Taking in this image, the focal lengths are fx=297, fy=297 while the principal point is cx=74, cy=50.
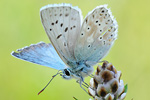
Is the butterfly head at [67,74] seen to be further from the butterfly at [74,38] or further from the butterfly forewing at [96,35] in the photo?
the butterfly forewing at [96,35]

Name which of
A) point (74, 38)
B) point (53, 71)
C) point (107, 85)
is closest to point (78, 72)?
point (74, 38)

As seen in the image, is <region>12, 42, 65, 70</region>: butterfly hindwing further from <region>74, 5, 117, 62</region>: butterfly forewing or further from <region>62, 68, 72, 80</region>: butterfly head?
<region>74, 5, 117, 62</region>: butterfly forewing

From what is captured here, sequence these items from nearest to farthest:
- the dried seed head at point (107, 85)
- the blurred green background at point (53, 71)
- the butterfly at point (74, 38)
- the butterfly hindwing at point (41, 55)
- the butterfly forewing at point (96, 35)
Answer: the dried seed head at point (107, 85) < the butterfly hindwing at point (41, 55) < the butterfly at point (74, 38) < the butterfly forewing at point (96, 35) < the blurred green background at point (53, 71)

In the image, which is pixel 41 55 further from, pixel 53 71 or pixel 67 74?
pixel 53 71

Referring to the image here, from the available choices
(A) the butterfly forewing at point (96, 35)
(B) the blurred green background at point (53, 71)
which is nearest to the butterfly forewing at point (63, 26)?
(A) the butterfly forewing at point (96, 35)

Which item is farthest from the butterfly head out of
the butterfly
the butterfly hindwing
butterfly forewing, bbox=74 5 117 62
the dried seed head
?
the dried seed head

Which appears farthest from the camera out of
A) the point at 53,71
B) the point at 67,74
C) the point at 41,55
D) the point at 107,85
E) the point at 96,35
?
the point at 53,71

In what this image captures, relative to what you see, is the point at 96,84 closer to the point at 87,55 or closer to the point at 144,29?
the point at 87,55
